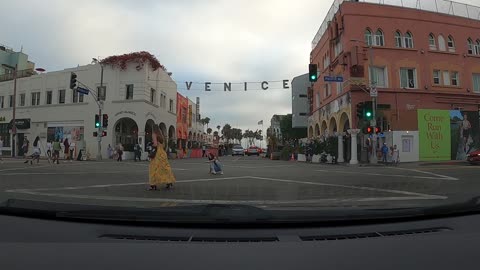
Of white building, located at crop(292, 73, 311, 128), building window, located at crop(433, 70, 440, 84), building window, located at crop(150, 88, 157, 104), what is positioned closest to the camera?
building window, located at crop(433, 70, 440, 84)

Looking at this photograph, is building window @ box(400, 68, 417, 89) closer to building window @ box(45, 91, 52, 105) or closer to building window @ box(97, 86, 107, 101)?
building window @ box(97, 86, 107, 101)

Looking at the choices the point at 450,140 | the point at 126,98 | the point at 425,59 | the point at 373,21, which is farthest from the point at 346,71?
the point at 126,98

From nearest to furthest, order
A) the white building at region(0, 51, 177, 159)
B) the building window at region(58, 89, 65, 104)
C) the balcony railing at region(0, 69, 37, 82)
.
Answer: the white building at region(0, 51, 177, 159) → the building window at region(58, 89, 65, 104) → the balcony railing at region(0, 69, 37, 82)

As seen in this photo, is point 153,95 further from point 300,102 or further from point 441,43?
point 441,43

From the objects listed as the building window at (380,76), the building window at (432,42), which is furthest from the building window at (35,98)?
the building window at (432,42)

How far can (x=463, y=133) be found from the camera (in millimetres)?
30578

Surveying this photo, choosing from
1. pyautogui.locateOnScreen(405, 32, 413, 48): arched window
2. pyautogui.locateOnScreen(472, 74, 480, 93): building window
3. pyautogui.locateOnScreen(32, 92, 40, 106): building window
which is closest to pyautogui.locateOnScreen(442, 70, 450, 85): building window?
pyautogui.locateOnScreen(472, 74, 480, 93): building window

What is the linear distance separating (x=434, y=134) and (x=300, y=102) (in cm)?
2353

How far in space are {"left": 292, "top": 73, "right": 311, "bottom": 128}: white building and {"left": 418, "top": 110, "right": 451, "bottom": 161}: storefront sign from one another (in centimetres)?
2185

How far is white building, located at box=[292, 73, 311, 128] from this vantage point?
2032 inches

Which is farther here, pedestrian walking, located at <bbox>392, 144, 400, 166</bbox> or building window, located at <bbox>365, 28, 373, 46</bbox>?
building window, located at <bbox>365, 28, 373, 46</bbox>

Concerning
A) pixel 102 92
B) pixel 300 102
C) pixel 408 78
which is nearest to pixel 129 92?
pixel 102 92

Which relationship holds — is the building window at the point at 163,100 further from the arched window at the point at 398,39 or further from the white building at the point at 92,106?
the arched window at the point at 398,39

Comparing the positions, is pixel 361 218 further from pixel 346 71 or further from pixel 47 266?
pixel 346 71
